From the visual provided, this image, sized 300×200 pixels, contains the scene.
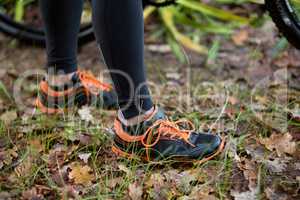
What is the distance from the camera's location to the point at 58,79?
175cm

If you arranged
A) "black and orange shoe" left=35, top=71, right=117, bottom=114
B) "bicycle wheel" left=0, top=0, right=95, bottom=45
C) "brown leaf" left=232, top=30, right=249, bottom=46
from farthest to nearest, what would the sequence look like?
"brown leaf" left=232, top=30, right=249, bottom=46 < "bicycle wheel" left=0, top=0, right=95, bottom=45 < "black and orange shoe" left=35, top=71, right=117, bottom=114

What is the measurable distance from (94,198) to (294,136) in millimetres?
713

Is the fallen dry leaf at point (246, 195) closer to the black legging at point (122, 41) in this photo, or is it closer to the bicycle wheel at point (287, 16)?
the black legging at point (122, 41)

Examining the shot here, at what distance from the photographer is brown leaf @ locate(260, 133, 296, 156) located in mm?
1576

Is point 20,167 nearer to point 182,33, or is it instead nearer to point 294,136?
point 294,136

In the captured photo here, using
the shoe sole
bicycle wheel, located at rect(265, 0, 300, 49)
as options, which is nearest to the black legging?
the shoe sole

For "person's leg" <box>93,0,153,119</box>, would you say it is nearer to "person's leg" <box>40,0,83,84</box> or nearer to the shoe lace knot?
the shoe lace knot

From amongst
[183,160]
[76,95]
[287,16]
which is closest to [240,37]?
[287,16]

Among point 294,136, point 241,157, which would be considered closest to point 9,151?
point 241,157

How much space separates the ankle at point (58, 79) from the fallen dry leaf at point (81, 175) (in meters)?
0.37

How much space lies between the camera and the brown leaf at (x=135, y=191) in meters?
1.36

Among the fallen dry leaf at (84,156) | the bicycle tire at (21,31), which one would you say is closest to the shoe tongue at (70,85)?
the fallen dry leaf at (84,156)

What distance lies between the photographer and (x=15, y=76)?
216 cm

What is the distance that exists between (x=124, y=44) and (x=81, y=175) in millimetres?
404
